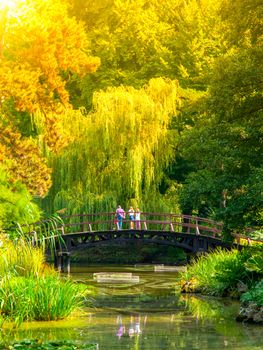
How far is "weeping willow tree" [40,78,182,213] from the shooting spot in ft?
143

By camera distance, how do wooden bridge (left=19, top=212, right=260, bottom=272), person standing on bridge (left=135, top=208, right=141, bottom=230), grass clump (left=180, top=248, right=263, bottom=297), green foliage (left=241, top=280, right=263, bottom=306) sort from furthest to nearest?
wooden bridge (left=19, top=212, right=260, bottom=272) < person standing on bridge (left=135, top=208, right=141, bottom=230) < grass clump (left=180, top=248, right=263, bottom=297) < green foliage (left=241, top=280, right=263, bottom=306)

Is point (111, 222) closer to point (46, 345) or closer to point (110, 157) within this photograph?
point (110, 157)

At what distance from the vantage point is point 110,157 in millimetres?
44344

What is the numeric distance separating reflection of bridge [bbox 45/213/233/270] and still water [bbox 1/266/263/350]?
40.3ft

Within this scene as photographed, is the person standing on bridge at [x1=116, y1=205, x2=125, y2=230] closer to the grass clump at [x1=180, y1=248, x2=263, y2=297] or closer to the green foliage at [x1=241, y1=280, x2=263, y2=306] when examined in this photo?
the grass clump at [x1=180, y1=248, x2=263, y2=297]

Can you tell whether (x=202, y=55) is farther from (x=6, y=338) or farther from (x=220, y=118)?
(x=6, y=338)

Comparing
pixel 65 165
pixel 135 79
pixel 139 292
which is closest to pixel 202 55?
pixel 135 79

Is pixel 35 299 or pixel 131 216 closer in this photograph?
pixel 35 299

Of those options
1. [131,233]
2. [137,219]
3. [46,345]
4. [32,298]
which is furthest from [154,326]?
[137,219]

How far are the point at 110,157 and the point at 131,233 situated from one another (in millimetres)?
3673

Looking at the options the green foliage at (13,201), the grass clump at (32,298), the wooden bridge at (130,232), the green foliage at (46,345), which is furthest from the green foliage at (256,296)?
the wooden bridge at (130,232)

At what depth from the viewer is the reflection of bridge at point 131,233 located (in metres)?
43.1

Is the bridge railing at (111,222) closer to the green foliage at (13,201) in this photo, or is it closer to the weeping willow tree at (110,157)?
the weeping willow tree at (110,157)

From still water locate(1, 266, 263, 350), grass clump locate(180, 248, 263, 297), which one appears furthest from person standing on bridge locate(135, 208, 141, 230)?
still water locate(1, 266, 263, 350)
